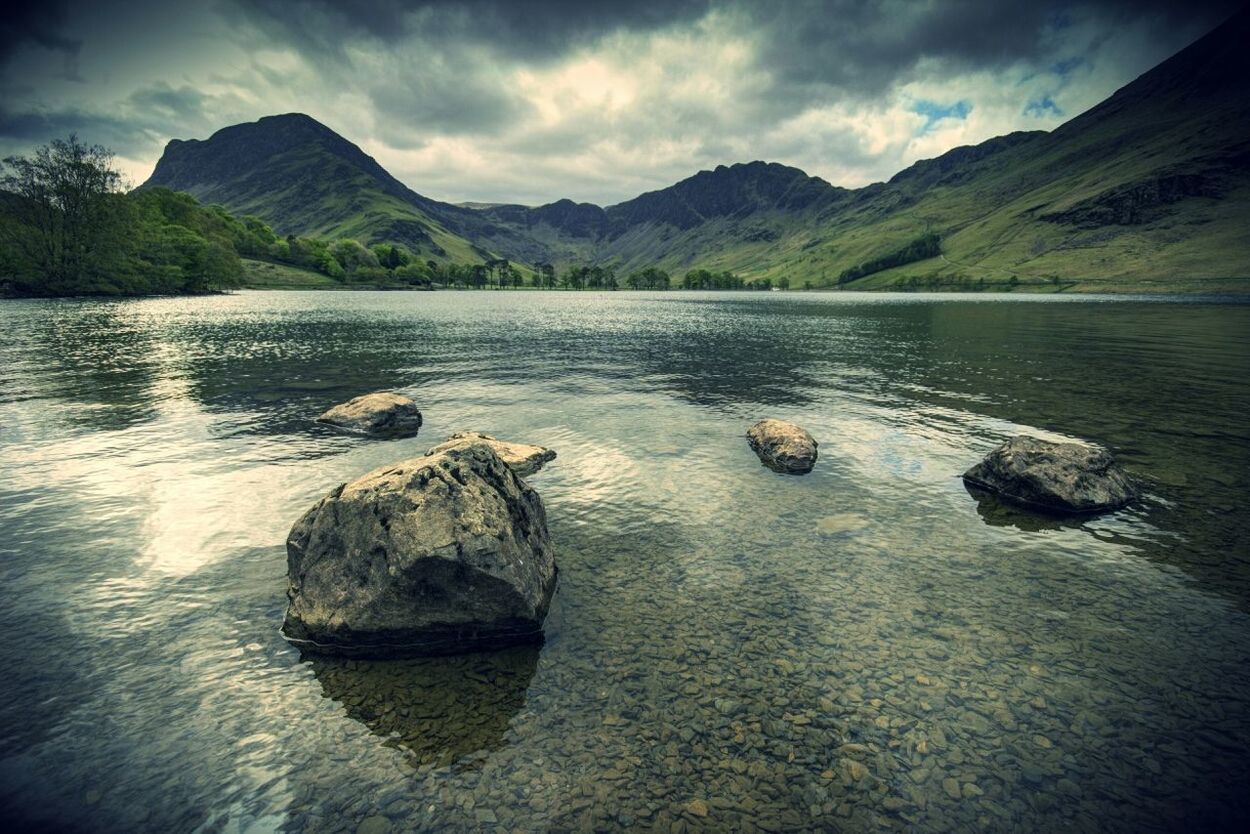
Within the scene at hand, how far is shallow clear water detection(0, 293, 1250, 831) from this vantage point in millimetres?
8055

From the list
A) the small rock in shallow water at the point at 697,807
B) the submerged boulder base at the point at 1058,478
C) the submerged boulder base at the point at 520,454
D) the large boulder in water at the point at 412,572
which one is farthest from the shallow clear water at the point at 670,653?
the submerged boulder base at the point at 520,454

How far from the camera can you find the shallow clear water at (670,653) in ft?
26.4

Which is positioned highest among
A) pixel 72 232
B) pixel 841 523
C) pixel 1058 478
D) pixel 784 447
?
pixel 72 232

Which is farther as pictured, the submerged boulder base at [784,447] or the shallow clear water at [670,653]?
the submerged boulder base at [784,447]

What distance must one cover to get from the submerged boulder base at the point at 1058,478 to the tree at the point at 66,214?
179 metres

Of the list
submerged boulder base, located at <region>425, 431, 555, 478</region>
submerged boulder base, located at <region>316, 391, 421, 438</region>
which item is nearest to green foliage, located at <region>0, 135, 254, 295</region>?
submerged boulder base, located at <region>316, 391, 421, 438</region>

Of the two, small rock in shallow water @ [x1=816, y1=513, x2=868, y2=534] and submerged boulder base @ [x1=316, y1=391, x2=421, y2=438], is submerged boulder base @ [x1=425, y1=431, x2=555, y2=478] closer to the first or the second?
submerged boulder base @ [x1=316, y1=391, x2=421, y2=438]

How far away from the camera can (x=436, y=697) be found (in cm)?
1012

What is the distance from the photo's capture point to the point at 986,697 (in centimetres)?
1004

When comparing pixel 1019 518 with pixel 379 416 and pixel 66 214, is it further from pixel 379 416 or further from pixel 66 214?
pixel 66 214

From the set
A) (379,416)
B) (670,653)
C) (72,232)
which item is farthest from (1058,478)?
(72,232)

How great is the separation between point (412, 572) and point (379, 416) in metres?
19.0

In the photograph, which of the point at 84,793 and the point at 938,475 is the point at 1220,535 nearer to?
the point at 938,475

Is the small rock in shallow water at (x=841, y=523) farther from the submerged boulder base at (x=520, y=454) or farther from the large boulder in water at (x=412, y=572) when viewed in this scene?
the submerged boulder base at (x=520, y=454)
